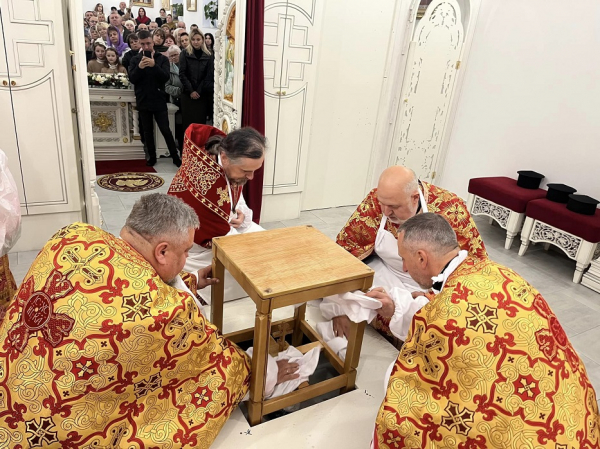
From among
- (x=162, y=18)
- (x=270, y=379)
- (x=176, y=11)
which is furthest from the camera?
(x=176, y=11)

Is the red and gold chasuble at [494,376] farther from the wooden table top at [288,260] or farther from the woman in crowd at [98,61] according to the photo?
the woman in crowd at [98,61]

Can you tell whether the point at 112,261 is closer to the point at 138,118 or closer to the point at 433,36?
the point at 433,36

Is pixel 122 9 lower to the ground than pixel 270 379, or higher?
higher

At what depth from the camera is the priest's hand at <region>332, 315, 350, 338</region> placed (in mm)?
2449

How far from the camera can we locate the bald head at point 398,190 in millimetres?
2395

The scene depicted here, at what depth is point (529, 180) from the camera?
4.53 metres

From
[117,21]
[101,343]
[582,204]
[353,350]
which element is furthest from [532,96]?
[117,21]

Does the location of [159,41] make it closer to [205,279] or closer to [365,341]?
[205,279]

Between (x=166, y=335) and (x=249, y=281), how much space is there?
46cm

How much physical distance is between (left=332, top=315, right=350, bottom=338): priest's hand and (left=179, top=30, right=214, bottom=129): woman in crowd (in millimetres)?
4017

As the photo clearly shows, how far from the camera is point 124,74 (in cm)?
588

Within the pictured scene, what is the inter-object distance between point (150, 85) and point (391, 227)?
3.94 metres

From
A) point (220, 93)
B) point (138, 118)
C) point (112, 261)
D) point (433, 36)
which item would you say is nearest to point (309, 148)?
point (220, 93)

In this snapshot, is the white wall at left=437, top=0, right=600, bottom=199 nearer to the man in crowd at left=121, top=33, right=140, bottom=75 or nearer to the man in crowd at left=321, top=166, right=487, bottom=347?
the man in crowd at left=321, top=166, right=487, bottom=347
